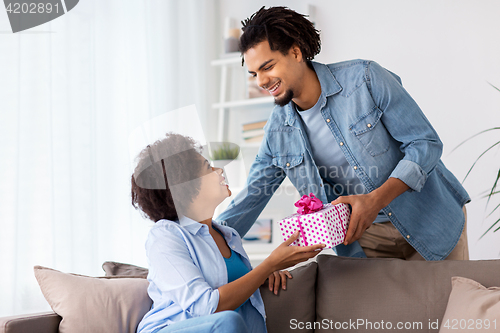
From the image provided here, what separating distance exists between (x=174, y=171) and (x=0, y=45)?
1.04 meters

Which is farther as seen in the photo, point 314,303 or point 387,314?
point 314,303

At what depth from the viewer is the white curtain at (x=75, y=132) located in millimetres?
1794

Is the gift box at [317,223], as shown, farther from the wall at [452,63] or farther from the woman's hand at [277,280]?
the wall at [452,63]

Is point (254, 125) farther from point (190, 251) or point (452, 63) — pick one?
point (190, 251)

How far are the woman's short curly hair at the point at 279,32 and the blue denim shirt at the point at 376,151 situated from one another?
0.37ft

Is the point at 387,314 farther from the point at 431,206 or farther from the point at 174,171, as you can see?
the point at 174,171

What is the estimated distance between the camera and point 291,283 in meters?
1.57

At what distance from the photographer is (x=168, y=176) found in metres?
1.29

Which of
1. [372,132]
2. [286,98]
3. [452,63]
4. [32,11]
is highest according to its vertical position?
[32,11]

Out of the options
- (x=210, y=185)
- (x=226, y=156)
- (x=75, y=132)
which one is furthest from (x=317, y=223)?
(x=75, y=132)

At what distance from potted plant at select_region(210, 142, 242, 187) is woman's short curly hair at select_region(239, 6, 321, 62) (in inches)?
13.3

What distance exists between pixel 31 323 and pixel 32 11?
4.25 feet

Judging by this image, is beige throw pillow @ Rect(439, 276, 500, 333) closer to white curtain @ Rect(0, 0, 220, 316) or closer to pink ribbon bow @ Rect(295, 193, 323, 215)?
pink ribbon bow @ Rect(295, 193, 323, 215)

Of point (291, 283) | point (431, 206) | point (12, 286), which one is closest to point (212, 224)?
point (291, 283)
